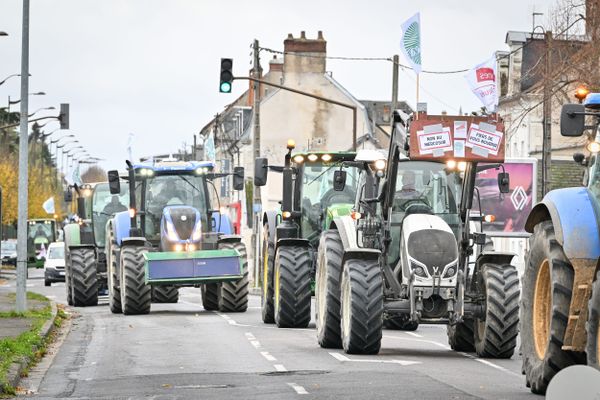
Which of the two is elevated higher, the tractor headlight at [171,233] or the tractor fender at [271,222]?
the tractor fender at [271,222]

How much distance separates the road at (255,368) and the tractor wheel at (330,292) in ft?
1.04

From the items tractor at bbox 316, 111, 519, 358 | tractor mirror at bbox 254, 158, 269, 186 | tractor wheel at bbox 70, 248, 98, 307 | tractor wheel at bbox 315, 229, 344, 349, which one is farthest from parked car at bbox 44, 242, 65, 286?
tractor at bbox 316, 111, 519, 358

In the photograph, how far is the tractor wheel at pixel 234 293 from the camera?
3281 cm

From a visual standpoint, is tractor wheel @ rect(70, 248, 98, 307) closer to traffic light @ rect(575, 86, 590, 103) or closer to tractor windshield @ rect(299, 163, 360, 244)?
tractor windshield @ rect(299, 163, 360, 244)

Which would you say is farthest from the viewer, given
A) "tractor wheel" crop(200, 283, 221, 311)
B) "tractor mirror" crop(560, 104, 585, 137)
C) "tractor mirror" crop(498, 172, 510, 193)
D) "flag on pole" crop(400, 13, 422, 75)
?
"flag on pole" crop(400, 13, 422, 75)

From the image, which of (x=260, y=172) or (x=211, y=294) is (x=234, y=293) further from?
(x=260, y=172)

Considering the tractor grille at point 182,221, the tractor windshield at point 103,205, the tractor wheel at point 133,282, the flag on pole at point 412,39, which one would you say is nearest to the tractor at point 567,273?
the tractor wheel at point 133,282

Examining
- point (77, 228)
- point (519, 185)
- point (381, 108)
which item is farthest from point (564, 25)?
point (381, 108)

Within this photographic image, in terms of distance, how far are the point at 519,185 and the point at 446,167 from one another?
86.3 feet

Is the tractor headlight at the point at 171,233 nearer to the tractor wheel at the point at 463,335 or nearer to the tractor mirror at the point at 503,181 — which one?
the tractor mirror at the point at 503,181

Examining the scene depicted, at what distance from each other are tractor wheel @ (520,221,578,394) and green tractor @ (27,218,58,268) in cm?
9329

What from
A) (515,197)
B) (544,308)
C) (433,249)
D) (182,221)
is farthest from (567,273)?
(515,197)

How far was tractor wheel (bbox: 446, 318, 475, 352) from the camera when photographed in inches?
846

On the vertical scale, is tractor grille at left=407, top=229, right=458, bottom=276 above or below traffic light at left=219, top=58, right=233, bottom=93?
below
